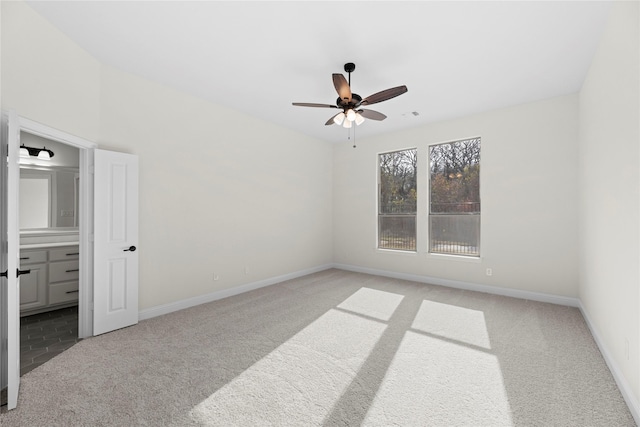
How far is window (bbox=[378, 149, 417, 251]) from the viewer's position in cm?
545

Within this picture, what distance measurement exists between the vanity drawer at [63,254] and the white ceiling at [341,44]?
2536 millimetres

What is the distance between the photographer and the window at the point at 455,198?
15.6 feet

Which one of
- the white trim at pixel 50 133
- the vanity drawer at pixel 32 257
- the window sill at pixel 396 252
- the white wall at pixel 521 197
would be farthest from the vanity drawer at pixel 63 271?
the white wall at pixel 521 197

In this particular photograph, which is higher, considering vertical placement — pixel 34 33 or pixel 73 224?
pixel 34 33

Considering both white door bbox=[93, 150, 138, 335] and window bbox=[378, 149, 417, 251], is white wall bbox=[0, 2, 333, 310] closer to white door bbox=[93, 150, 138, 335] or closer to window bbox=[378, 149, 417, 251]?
white door bbox=[93, 150, 138, 335]

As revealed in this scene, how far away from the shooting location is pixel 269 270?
504cm

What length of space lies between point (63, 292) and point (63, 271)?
279 millimetres

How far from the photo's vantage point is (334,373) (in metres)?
2.30

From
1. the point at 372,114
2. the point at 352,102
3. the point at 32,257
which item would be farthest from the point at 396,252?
the point at 32,257

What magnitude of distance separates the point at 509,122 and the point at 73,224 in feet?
22.3

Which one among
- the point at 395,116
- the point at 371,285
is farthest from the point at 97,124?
the point at 371,285

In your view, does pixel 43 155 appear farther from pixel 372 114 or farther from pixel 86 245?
pixel 372 114

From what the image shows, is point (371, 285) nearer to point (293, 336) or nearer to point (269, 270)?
point (269, 270)

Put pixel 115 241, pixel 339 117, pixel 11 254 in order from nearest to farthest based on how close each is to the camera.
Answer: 1. pixel 11 254
2. pixel 115 241
3. pixel 339 117
